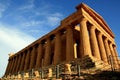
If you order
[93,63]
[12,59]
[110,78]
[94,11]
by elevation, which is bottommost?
[110,78]

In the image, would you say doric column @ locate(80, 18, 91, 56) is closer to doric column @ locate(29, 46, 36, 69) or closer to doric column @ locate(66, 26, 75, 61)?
doric column @ locate(66, 26, 75, 61)

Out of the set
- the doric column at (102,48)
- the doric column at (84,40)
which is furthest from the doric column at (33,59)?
the doric column at (84,40)

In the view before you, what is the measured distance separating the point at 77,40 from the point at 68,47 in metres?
12.6

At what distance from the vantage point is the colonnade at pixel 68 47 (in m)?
35.6

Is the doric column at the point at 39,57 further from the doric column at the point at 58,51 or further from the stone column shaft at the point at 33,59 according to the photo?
the doric column at the point at 58,51

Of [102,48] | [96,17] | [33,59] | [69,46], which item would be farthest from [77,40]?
[33,59]

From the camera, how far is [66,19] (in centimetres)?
4156

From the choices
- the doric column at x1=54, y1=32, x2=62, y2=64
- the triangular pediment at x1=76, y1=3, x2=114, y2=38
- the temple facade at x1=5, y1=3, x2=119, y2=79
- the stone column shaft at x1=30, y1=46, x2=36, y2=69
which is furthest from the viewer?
the stone column shaft at x1=30, y1=46, x2=36, y2=69

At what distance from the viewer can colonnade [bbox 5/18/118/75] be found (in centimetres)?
3564

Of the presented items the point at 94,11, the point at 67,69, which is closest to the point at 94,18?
the point at 94,11

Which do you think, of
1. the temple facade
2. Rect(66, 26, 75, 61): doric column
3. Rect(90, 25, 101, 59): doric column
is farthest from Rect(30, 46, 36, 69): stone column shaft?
Rect(90, 25, 101, 59): doric column

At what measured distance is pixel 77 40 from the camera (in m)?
49.0

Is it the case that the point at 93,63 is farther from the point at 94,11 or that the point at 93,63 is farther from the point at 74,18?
the point at 94,11

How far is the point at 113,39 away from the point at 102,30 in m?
8.72
